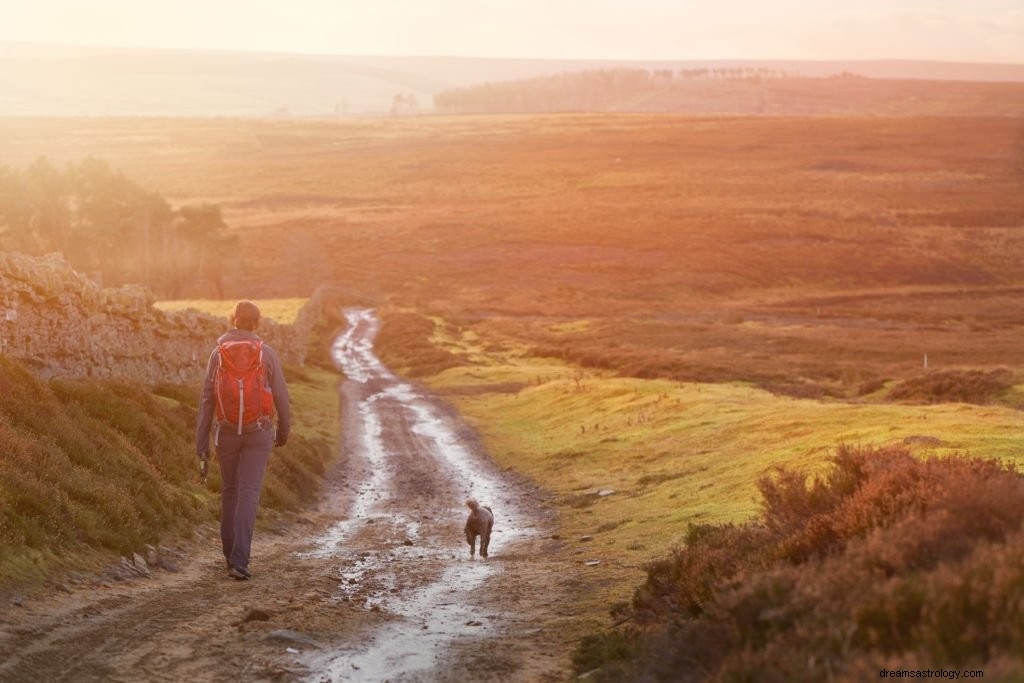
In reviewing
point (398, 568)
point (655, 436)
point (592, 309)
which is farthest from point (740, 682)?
point (592, 309)

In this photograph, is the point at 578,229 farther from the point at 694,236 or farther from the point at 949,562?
the point at 949,562

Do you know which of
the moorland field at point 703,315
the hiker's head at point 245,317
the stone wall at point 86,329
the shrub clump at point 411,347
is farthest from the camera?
the shrub clump at point 411,347

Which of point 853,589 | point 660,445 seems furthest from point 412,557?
point 660,445

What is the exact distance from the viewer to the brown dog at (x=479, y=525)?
16.0 m

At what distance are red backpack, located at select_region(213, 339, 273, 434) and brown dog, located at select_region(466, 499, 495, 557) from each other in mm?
4239

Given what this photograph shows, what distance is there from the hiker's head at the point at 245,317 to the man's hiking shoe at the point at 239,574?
255 cm

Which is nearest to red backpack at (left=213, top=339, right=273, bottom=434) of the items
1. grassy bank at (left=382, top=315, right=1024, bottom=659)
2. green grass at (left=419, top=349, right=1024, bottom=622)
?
grassy bank at (left=382, top=315, right=1024, bottom=659)

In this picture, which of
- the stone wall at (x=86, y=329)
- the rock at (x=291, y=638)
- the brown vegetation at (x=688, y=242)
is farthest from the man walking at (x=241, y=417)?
the brown vegetation at (x=688, y=242)

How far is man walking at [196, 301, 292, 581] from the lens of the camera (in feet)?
41.0

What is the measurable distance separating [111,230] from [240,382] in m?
71.6

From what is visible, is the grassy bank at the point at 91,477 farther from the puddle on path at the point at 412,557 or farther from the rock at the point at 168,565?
the puddle on path at the point at 412,557

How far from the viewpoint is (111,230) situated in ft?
262

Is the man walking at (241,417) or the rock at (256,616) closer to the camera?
the rock at (256,616)

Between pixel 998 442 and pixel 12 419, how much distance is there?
47.9ft
